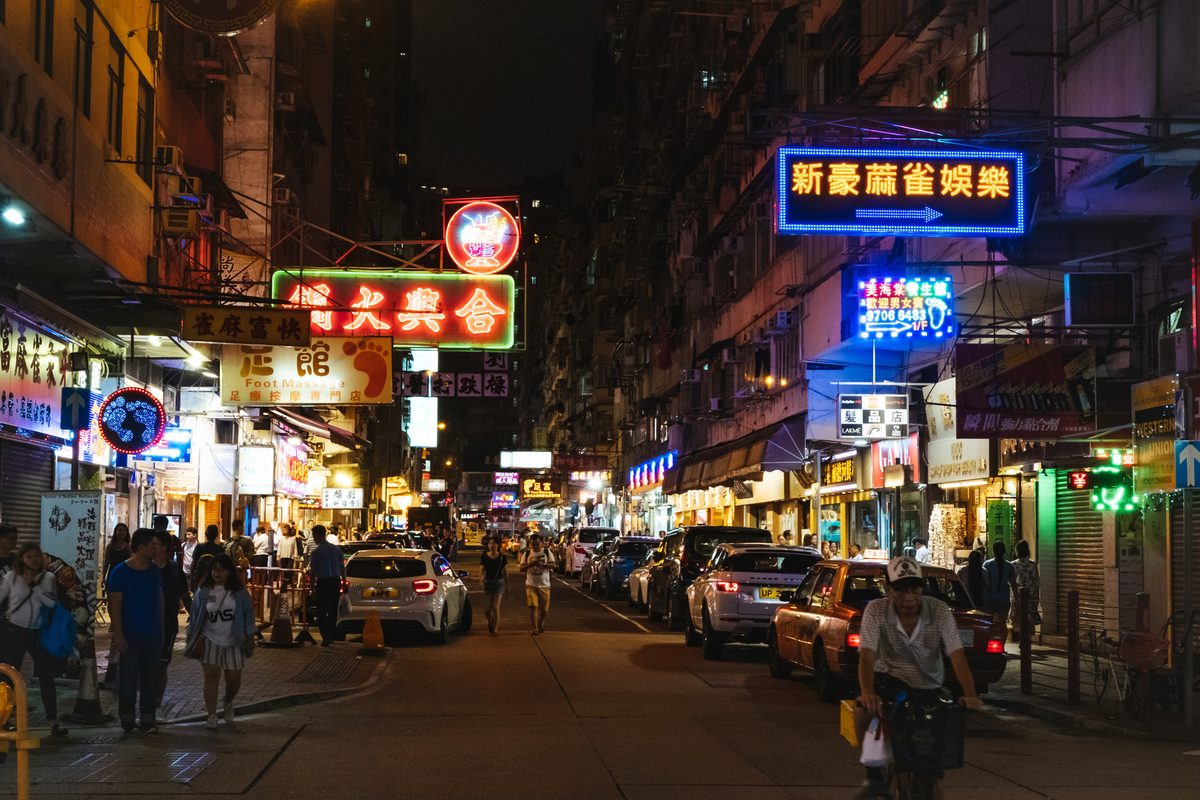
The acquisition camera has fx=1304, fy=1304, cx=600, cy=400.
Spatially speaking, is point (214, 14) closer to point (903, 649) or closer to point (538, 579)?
point (538, 579)

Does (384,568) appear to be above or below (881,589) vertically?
below

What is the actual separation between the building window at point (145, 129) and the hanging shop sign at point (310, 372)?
3.24m

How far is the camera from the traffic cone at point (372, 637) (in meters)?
18.7

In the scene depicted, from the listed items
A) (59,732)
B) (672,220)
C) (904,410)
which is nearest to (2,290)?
(59,732)

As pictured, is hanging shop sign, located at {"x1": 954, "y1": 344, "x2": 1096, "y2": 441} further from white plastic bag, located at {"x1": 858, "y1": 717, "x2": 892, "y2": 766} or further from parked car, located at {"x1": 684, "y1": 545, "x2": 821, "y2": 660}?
white plastic bag, located at {"x1": 858, "y1": 717, "x2": 892, "y2": 766}

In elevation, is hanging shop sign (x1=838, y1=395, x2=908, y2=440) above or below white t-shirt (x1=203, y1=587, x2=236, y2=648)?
above

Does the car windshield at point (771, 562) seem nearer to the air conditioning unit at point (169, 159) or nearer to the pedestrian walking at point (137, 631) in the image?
the pedestrian walking at point (137, 631)

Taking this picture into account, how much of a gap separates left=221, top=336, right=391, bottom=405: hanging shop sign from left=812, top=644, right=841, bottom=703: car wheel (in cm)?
1029

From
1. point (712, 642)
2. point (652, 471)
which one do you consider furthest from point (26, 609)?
point (652, 471)

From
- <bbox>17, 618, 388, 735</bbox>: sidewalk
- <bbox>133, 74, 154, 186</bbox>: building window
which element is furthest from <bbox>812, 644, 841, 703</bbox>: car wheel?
<bbox>133, 74, 154, 186</bbox>: building window

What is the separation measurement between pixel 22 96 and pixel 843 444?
21.1m

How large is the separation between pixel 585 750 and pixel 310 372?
1285cm

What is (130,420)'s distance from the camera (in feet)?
60.5

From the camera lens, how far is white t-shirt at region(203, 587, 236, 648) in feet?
39.0
